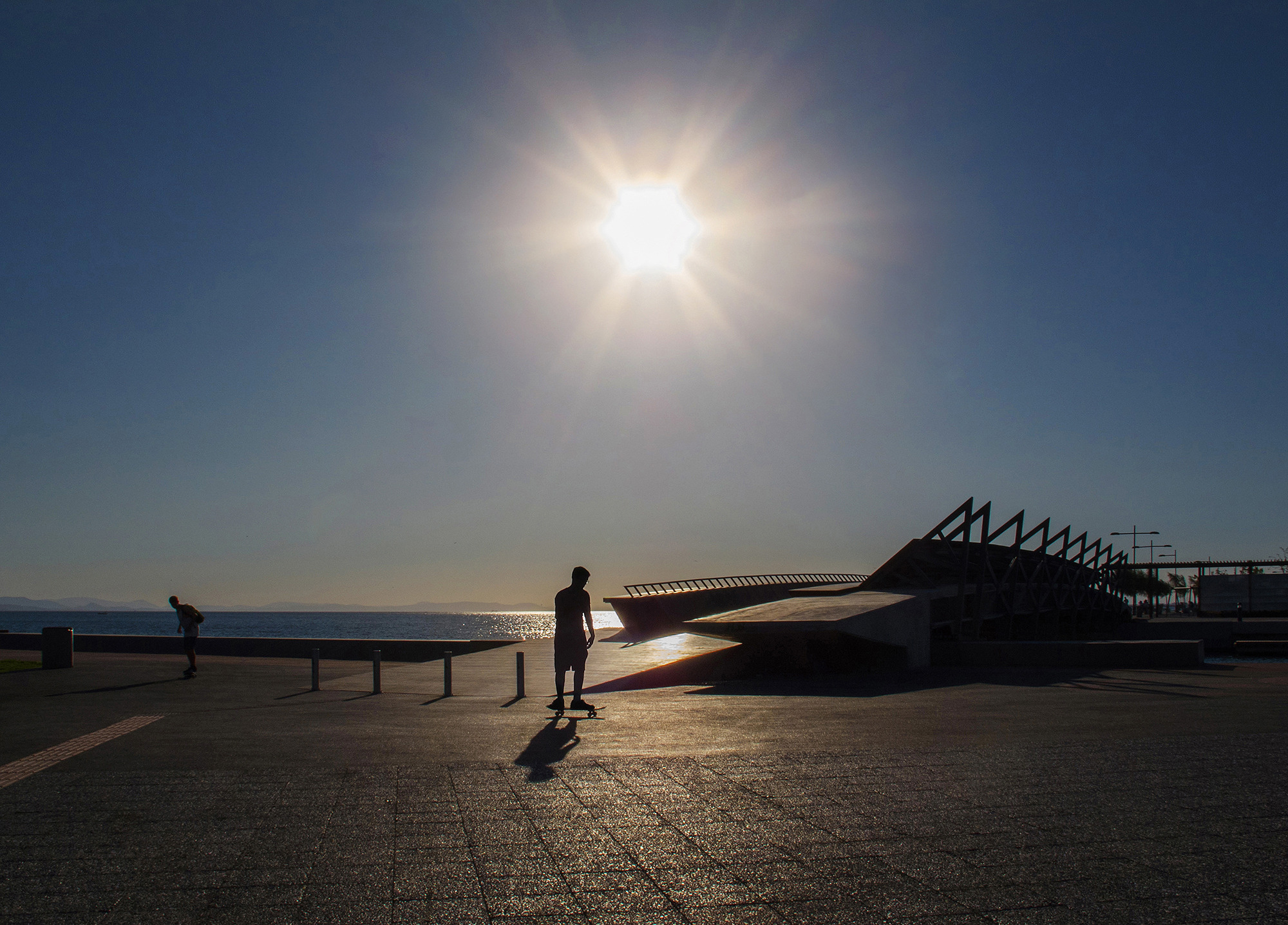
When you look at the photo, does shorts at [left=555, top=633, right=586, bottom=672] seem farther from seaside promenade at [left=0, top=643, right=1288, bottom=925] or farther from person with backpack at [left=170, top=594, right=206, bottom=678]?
person with backpack at [left=170, top=594, right=206, bottom=678]

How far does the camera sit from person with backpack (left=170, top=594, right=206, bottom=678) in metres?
17.2

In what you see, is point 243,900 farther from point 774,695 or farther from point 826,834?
point 774,695

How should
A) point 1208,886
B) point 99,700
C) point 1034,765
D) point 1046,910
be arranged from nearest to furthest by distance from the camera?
point 1046,910, point 1208,886, point 1034,765, point 99,700

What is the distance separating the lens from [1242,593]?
8112 cm

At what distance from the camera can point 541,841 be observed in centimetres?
481

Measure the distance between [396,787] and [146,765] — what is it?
2.29 m

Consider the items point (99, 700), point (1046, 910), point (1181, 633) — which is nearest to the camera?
point (1046, 910)

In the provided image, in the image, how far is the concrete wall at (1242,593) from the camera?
79188 mm

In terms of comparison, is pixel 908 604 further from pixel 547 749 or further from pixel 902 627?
pixel 547 749

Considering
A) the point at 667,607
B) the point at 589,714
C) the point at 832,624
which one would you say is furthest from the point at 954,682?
the point at 667,607

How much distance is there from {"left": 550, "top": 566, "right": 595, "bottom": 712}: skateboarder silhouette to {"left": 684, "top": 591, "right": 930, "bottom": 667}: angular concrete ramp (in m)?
8.79

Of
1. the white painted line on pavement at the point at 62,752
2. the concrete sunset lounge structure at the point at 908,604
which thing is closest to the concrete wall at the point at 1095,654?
the concrete sunset lounge structure at the point at 908,604

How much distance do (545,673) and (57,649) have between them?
1034 centimetres

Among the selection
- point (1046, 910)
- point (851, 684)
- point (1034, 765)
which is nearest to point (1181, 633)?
point (851, 684)
